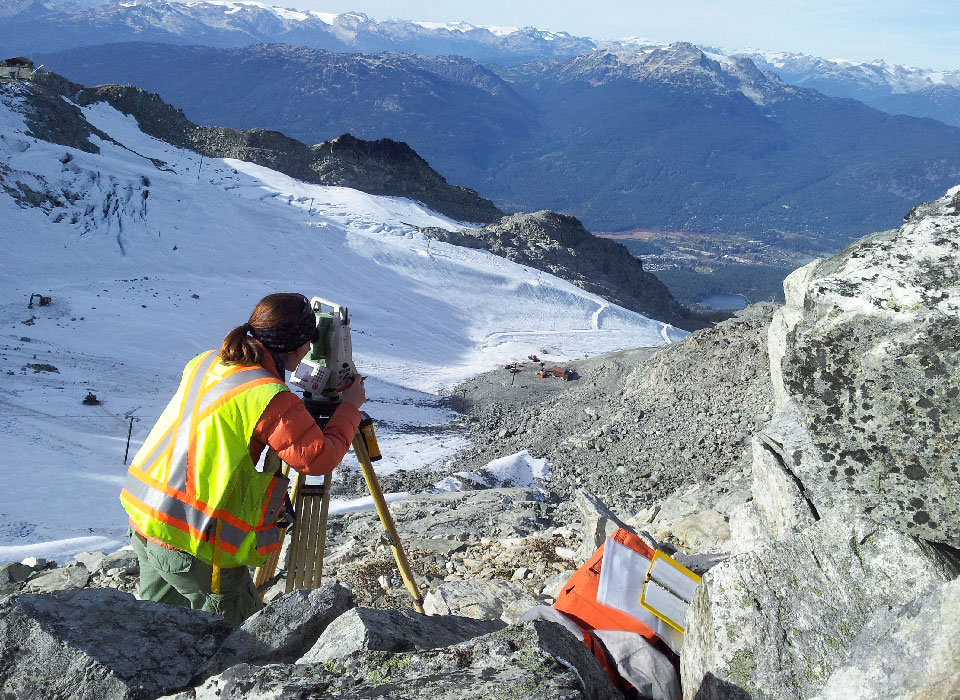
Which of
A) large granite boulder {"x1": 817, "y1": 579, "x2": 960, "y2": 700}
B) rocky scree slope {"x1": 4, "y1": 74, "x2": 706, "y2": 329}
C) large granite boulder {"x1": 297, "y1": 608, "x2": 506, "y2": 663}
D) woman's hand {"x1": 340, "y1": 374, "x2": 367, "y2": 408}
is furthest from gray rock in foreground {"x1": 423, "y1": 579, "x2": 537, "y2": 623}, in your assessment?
rocky scree slope {"x1": 4, "y1": 74, "x2": 706, "y2": 329}

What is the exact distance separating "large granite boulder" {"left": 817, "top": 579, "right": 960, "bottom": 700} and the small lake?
11945 cm

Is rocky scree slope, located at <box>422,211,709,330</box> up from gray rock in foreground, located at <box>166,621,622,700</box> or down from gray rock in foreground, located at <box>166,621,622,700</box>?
down

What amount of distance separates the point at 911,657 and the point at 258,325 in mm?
2686

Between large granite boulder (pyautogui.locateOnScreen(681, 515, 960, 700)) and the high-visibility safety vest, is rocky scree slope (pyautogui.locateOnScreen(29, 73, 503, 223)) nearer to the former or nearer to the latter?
the high-visibility safety vest

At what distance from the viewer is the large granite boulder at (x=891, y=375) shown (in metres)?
2.28

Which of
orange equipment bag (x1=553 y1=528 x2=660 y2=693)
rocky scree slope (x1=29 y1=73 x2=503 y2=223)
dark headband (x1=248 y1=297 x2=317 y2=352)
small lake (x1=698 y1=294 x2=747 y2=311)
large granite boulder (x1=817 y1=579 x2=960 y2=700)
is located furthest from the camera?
small lake (x1=698 y1=294 x2=747 y2=311)

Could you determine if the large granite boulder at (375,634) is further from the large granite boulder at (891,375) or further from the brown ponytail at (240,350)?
the large granite boulder at (891,375)

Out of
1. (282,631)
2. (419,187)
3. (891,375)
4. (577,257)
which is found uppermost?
(419,187)

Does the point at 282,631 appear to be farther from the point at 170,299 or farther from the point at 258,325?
the point at 170,299

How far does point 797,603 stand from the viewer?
2.48 meters

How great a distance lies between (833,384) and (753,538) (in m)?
1.77

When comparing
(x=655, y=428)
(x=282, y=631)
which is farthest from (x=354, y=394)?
(x=655, y=428)

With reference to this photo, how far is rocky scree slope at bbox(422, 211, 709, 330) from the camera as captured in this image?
147 ft

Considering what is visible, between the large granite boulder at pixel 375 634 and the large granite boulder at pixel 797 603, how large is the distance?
100 centimetres
